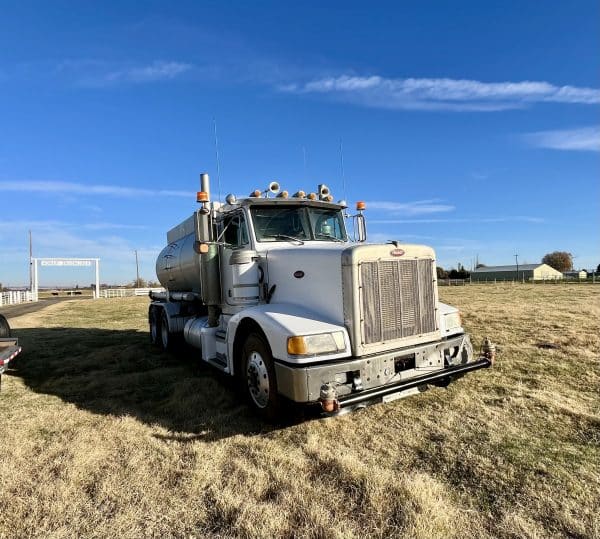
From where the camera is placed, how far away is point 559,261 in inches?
4417

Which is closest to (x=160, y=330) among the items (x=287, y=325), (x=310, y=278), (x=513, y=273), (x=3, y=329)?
(x=3, y=329)

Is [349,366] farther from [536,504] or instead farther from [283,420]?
[536,504]

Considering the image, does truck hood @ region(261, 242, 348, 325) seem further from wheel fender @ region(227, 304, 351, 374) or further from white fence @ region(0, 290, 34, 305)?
white fence @ region(0, 290, 34, 305)

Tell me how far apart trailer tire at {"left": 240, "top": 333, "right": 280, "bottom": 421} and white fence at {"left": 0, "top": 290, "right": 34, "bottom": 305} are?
123ft

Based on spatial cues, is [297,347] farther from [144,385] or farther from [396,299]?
[144,385]

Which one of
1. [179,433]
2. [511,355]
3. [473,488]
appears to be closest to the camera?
[473,488]

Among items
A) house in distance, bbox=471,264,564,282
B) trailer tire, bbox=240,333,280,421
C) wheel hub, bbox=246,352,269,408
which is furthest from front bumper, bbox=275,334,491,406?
house in distance, bbox=471,264,564,282

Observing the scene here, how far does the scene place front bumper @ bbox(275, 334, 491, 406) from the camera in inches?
156

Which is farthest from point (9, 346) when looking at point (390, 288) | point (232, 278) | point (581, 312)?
point (581, 312)

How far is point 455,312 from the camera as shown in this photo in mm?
5320

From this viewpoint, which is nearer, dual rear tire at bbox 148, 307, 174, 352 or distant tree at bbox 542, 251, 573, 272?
dual rear tire at bbox 148, 307, 174, 352

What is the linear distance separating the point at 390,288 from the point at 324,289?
2.38ft

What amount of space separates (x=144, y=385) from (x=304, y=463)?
12.4 ft

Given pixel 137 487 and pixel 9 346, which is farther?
pixel 9 346
